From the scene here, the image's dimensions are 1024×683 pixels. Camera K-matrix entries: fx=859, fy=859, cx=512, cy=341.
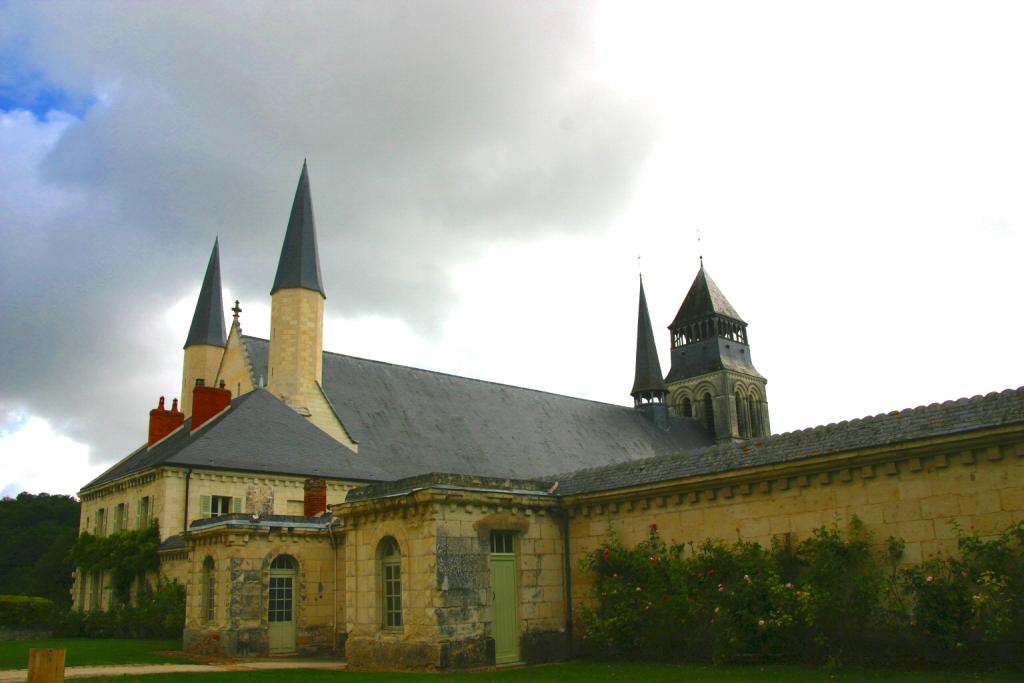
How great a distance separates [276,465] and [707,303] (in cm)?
3530

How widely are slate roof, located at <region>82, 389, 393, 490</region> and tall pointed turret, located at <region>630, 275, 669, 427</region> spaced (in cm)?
2387

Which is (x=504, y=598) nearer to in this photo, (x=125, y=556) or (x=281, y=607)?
(x=281, y=607)

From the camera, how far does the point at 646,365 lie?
50781 millimetres

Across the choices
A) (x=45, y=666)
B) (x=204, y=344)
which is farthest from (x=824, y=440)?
(x=204, y=344)

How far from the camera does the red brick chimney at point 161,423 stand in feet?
99.6

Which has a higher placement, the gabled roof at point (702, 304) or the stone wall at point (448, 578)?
the gabled roof at point (702, 304)

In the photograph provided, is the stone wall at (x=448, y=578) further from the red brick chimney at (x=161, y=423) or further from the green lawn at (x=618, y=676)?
the red brick chimney at (x=161, y=423)

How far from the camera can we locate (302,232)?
1320 inches

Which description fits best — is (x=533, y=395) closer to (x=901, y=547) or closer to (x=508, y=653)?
(x=508, y=653)

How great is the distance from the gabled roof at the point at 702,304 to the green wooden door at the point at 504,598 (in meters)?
42.1

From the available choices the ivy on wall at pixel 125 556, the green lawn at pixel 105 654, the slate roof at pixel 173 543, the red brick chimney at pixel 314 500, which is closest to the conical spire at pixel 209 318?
the ivy on wall at pixel 125 556

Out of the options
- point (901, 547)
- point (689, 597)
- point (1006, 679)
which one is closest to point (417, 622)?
point (689, 597)

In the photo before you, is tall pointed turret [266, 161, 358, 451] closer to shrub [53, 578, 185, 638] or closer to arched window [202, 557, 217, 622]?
shrub [53, 578, 185, 638]

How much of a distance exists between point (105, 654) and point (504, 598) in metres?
8.88
